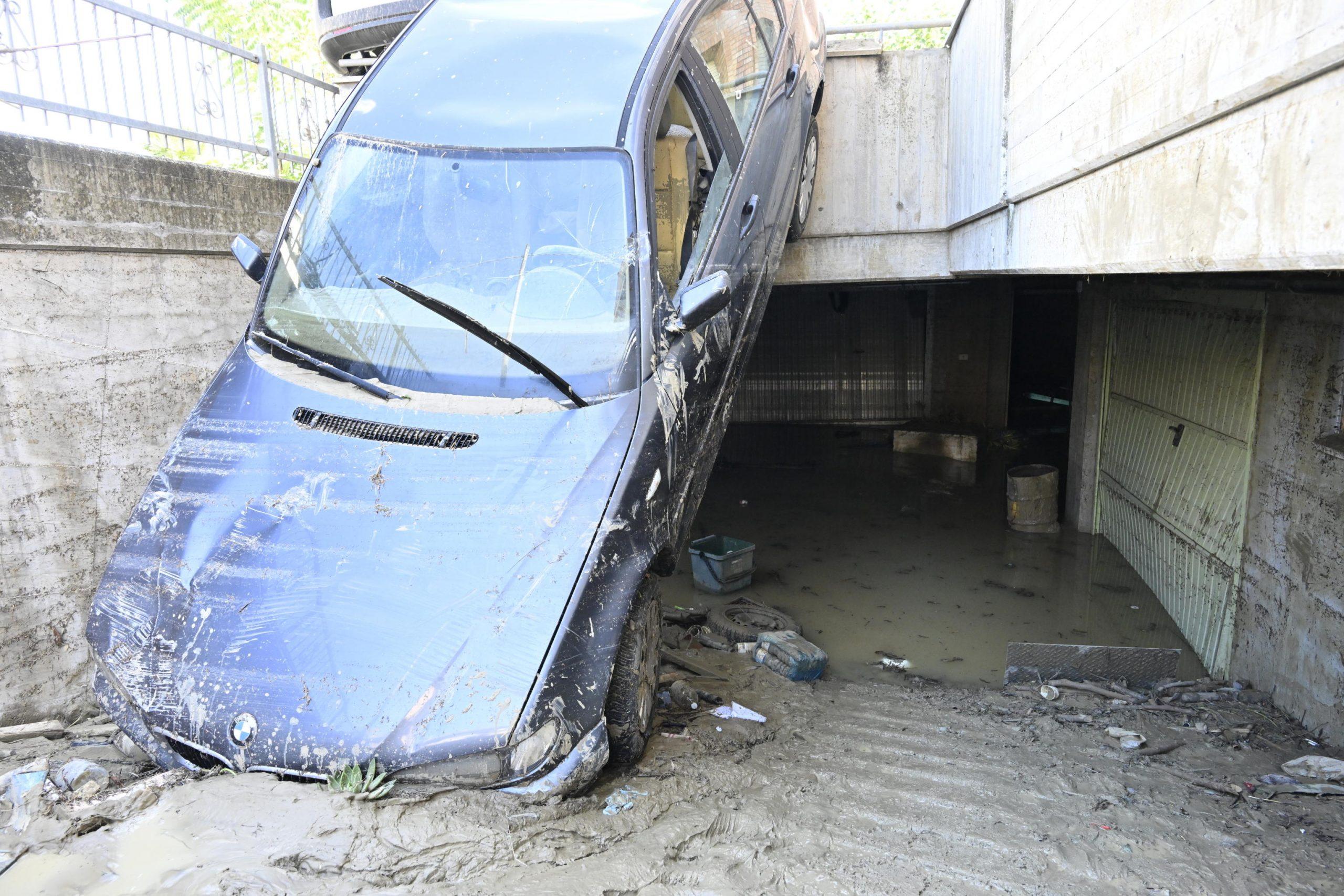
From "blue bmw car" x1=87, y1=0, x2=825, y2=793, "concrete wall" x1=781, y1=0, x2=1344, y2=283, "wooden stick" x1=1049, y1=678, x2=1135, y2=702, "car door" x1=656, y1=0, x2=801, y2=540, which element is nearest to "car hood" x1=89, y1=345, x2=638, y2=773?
"blue bmw car" x1=87, y1=0, x2=825, y2=793

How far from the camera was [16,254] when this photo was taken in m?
3.88

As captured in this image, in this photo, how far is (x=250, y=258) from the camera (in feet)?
13.2

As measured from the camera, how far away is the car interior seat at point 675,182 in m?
4.18

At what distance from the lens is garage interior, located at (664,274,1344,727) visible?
4.85 metres

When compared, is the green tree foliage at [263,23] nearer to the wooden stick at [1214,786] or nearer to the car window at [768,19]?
the car window at [768,19]

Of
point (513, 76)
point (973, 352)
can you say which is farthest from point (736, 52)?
point (973, 352)

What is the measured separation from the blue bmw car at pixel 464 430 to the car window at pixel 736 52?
6cm

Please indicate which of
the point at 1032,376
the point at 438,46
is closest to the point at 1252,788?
the point at 438,46

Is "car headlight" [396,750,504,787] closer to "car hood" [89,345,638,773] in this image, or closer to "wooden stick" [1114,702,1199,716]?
"car hood" [89,345,638,773]

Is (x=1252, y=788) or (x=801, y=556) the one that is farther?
(x=801, y=556)

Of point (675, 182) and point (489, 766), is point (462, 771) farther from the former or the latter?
point (675, 182)

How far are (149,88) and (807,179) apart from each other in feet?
14.6

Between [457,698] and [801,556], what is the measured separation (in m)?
5.82

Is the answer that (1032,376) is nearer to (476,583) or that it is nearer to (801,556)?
(801,556)
